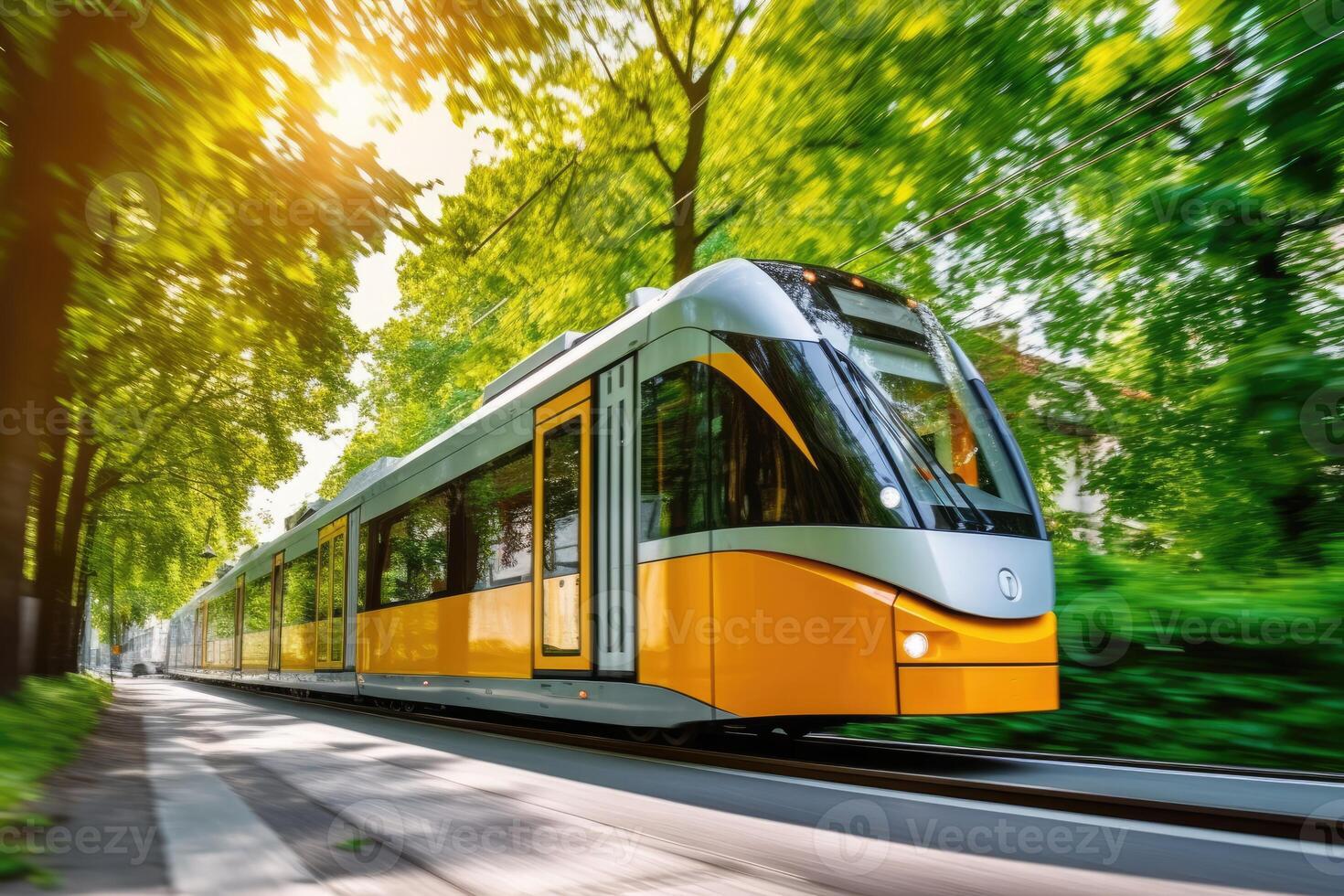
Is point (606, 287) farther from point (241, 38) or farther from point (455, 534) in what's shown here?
point (241, 38)

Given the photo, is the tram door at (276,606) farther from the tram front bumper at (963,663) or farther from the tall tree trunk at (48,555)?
the tram front bumper at (963,663)

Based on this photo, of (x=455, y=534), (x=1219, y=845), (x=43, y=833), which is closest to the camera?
(x=43, y=833)

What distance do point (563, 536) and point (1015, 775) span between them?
3982 millimetres

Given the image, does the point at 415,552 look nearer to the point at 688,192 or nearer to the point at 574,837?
the point at 688,192

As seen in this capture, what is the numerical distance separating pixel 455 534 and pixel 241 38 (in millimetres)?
5540

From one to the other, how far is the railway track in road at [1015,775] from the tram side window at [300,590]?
1052 cm

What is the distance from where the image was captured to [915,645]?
Answer: 224 inches

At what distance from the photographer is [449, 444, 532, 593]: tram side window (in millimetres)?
9219

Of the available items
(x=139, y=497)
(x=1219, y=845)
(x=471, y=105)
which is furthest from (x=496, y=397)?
(x=139, y=497)

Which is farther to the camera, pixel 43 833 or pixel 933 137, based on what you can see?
pixel 933 137

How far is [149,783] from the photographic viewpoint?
5.28 meters

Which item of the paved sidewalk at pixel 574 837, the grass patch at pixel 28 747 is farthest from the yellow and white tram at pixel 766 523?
the grass patch at pixel 28 747

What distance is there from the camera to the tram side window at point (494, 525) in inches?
363

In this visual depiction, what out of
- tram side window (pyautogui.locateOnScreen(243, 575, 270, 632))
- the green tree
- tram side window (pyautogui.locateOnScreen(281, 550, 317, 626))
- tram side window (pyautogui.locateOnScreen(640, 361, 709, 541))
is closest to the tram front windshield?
tram side window (pyautogui.locateOnScreen(640, 361, 709, 541))
